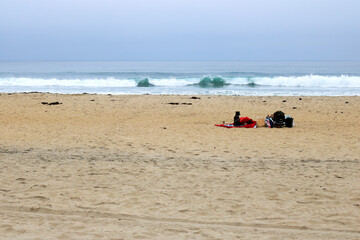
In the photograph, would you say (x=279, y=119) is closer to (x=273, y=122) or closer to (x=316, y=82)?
(x=273, y=122)

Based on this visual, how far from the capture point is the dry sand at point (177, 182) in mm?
4414

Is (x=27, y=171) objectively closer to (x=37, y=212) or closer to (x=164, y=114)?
(x=37, y=212)

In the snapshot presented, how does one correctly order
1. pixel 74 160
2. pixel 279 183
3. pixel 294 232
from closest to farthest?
pixel 294 232 → pixel 279 183 → pixel 74 160

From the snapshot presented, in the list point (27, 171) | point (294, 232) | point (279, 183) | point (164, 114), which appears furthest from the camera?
point (164, 114)

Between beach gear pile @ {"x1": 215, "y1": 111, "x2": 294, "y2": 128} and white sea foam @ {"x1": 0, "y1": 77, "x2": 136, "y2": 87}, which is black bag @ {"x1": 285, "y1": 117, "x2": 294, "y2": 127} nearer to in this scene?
beach gear pile @ {"x1": 215, "y1": 111, "x2": 294, "y2": 128}

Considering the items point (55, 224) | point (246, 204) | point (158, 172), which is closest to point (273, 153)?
point (158, 172)

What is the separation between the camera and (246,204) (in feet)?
16.8

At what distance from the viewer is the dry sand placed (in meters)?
4.41

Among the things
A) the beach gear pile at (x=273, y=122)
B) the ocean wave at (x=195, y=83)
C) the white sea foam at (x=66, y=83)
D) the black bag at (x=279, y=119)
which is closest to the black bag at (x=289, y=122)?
the beach gear pile at (x=273, y=122)

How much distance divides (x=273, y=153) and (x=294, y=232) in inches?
164

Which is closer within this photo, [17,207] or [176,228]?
[176,228]

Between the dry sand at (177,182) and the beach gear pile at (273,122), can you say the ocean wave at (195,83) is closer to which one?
the beach gear pile at (273,122)

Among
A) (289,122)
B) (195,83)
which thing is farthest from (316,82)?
(289,122)

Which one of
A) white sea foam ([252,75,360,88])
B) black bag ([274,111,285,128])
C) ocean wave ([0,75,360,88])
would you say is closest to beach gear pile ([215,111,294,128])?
black bag ([274,111,285,128])
